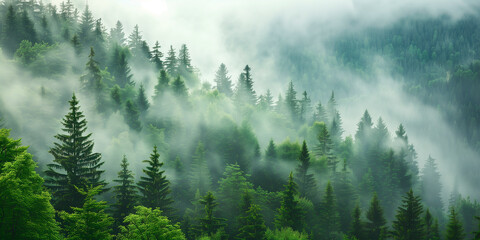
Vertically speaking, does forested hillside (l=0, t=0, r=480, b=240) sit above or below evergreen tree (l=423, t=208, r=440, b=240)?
above

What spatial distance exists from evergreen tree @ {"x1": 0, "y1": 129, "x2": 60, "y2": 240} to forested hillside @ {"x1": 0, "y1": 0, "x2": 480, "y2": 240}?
0.07m

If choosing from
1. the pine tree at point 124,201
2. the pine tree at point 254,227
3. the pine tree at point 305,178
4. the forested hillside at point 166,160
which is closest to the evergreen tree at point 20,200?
the forested hillside at point 166,160

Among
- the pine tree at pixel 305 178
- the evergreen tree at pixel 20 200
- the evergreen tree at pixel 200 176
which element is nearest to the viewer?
the evergreen tree at pixel 20 200

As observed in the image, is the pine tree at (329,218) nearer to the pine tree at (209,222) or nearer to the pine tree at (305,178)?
the pine tree at (305,178)

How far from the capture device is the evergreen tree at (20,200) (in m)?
21.0

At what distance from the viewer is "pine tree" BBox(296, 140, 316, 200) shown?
65438mm

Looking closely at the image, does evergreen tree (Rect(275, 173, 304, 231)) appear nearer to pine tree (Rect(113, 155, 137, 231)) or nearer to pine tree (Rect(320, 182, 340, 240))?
pine tree (Rect(320, 182, 340, 240))

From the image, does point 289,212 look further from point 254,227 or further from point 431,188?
point 431,188

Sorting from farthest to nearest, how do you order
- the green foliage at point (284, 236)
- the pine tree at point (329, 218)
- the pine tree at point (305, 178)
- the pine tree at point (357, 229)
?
the pine tree at point (305, 178)
the pine tree at point (329, 218)
the pine tree at point (357, 229)
the green foliage at point (284, 236)

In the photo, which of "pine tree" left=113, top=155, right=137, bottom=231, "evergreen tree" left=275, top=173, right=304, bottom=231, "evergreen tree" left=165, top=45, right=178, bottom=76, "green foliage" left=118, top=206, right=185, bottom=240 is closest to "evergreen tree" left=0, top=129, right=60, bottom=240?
"green foliage" left=118, top=206, right=185, bottom=240

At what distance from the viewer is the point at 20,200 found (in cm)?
2134

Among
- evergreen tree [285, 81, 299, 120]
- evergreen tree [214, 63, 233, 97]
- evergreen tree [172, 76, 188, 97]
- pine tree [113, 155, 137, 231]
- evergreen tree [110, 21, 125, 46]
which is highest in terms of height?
evergreen tree [110, 21, 125, 46]

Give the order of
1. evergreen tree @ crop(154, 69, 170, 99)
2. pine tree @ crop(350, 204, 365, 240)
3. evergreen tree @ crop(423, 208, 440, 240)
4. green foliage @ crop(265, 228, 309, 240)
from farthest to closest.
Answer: evergreen tree @ crop(154, 69, 170, 99), evergreen tree @ crop(423, 208, 440, 240), pine tree @ crop(350, 204, 365, 240), green foliage @ crop(265, 228, 309, 240)

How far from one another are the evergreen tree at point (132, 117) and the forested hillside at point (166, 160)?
21cm
